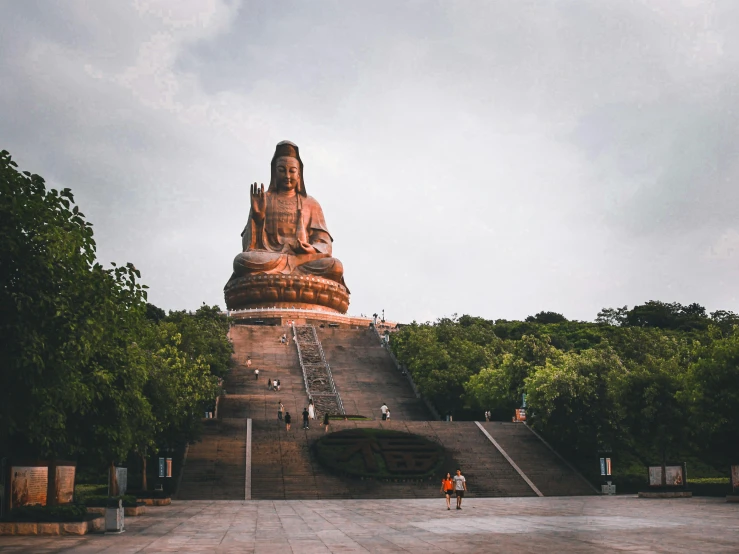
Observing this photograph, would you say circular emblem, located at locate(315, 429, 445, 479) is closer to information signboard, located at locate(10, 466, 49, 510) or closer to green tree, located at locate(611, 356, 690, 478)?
green tree, located at locate(611, 356, 690, 478)

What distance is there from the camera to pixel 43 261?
12422mm

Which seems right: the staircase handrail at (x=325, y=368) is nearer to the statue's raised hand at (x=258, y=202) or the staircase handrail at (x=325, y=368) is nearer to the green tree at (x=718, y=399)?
the statue's raised hand at (x=258, y=202)

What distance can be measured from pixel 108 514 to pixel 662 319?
65.4m

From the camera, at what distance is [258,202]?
61.8 metres

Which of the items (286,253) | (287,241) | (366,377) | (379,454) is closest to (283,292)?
(286,253)

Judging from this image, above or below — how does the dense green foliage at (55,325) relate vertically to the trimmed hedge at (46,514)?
above

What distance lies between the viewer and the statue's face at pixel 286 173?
204 ft

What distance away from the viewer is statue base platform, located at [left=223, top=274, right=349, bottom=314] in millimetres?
58781

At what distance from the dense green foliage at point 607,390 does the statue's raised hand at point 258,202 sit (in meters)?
19.7

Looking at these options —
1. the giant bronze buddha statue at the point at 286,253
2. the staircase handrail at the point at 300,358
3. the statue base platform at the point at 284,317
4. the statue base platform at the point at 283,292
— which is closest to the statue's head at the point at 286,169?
the giant bronze buddha statue at the point at 286,253

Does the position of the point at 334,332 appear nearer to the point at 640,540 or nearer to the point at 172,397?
the point at 172,397

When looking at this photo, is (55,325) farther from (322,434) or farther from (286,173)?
(286,173)

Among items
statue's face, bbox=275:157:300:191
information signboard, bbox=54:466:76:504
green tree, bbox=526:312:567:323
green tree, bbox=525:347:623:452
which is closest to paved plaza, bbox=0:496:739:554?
information signboard, bbox=54:466:76:504

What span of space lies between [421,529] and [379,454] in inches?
578
